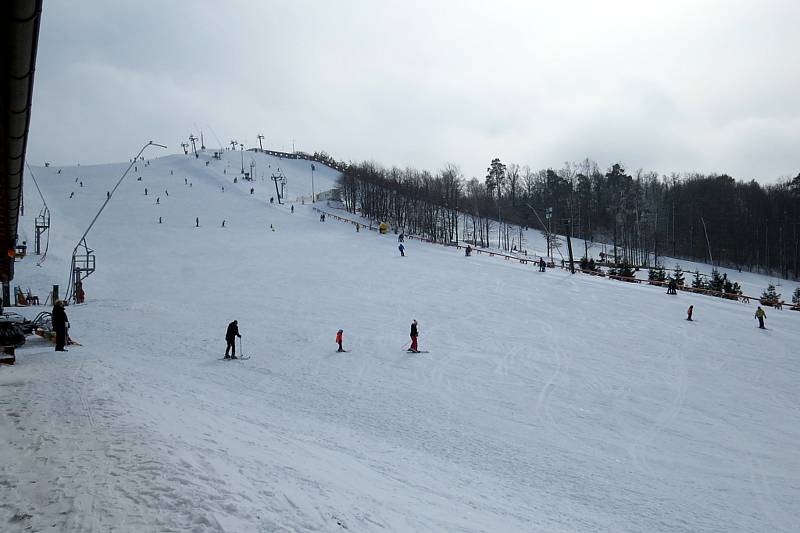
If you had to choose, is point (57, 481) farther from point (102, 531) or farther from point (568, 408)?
point (568, 408)

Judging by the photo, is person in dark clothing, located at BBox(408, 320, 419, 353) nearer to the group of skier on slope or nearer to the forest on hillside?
the group of skier on slope

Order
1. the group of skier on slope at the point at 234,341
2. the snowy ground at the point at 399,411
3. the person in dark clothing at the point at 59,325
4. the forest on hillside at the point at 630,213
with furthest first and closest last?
the forest on hillside at the point at 630,213
the group of skier on slope at the point at 234,341
the person in dark clothing at the point at 59,325
the snowy ground at the point at 399,411

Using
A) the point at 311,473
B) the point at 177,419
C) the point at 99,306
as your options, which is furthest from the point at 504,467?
the point at 99,306

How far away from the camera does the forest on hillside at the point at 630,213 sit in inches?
3004

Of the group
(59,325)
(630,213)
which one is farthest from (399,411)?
(630,213)

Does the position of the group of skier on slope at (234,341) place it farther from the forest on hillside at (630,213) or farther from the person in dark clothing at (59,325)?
the forest on hillside at (630,213)

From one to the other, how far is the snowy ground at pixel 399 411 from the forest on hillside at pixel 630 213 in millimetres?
46975

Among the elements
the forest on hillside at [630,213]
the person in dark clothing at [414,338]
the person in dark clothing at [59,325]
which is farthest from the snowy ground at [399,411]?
the forest on hillside at [630,213]

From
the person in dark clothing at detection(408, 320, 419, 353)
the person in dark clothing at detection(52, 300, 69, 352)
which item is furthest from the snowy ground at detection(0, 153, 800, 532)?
the person in dark clothing at detection(52, 300, 69, 352)

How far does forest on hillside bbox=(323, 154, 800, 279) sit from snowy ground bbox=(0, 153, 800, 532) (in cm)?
4698

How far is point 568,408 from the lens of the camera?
43.1ft

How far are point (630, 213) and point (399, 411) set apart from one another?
271ft

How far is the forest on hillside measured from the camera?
250 ft

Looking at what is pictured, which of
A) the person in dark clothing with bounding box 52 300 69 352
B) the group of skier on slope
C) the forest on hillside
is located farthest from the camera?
the forest on hillside
